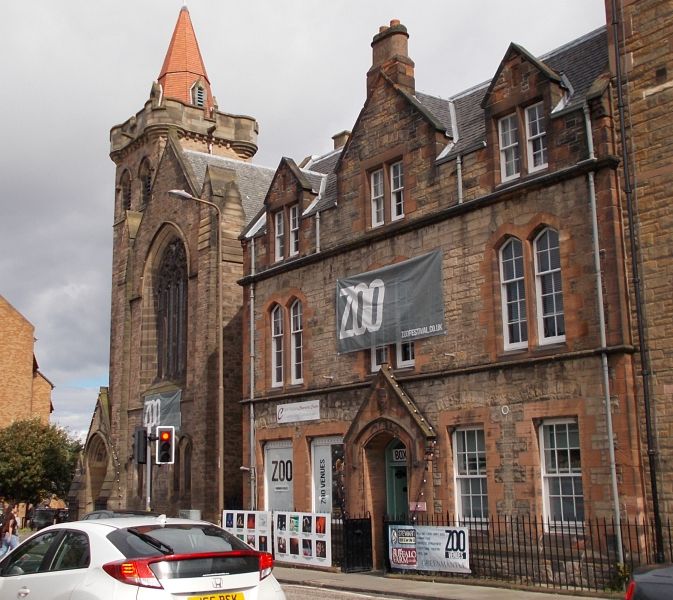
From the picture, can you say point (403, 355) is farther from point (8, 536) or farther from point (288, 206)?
point (8, 536)

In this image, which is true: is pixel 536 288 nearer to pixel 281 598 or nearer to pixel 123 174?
pixel 281 598

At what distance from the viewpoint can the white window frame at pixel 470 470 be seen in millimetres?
19672

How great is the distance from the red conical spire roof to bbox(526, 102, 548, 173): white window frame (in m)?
29.8

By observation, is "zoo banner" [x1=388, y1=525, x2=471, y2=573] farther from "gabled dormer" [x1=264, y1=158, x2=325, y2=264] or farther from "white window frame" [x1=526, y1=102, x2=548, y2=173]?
"gabled dormer" [x1=264, y1=158, x2=325, y2=264]

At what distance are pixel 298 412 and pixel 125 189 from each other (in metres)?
24.1

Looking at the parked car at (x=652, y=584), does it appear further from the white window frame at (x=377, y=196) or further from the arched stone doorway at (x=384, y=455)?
the white window frame at (x=377, y=196)

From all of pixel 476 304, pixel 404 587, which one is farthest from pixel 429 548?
pixel 476 304

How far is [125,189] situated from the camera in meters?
45.3

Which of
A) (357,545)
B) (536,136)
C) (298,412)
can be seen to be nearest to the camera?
(536,136)

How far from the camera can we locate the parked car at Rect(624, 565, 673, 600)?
697 cm

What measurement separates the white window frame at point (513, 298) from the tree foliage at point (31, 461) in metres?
32.6

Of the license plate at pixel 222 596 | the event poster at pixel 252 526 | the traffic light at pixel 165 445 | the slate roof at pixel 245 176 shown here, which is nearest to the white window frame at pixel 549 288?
the traffic light at pixel 165 445

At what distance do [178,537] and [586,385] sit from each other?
1123 cm

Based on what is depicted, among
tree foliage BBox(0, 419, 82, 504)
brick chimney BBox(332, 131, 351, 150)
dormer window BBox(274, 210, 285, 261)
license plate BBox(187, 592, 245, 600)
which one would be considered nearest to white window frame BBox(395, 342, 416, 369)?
dormer window BBox(274, 210, 285, 261)
